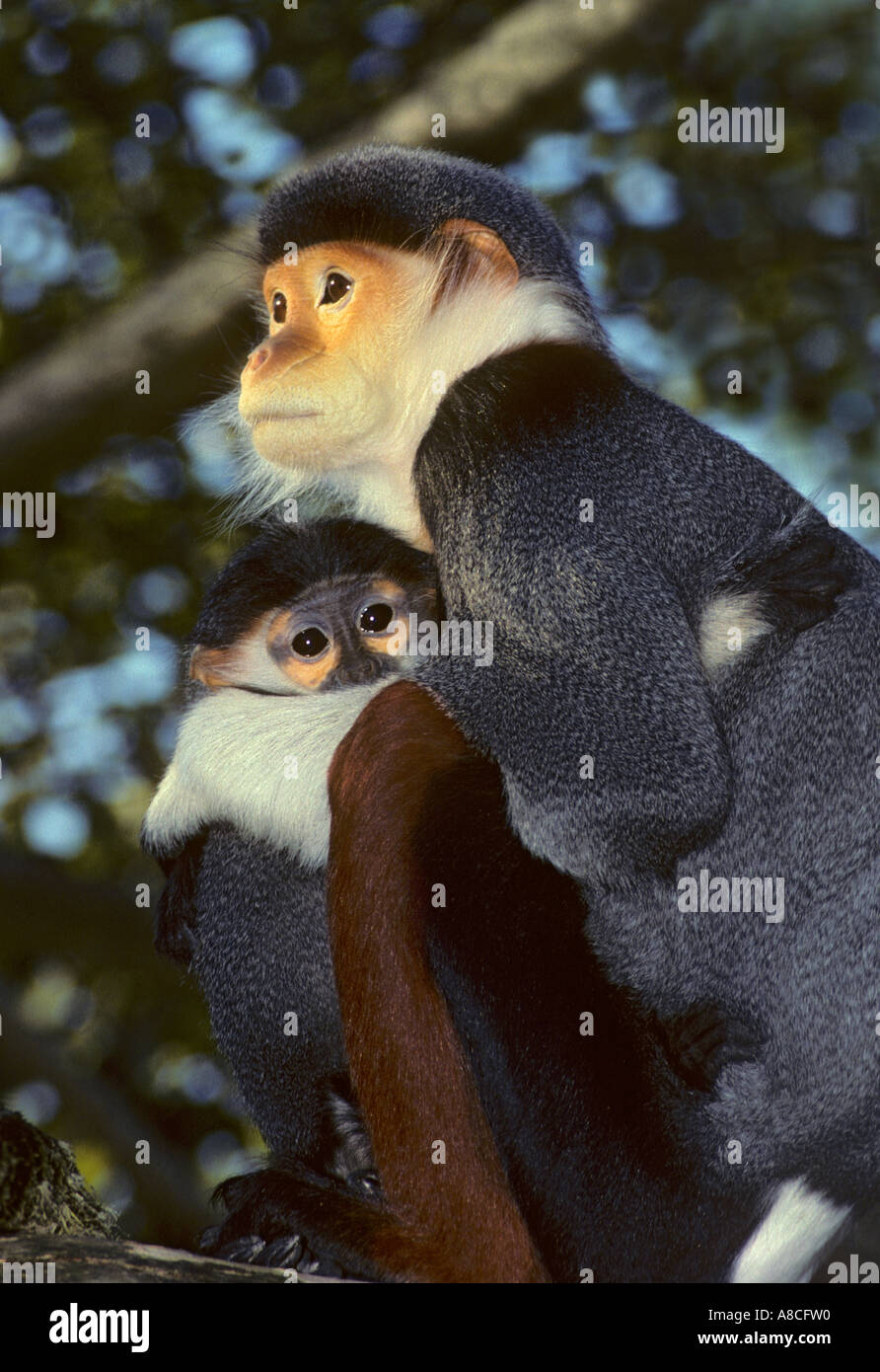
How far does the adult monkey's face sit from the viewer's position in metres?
3.32

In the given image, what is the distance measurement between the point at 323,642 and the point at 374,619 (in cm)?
14

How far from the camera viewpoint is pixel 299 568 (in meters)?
3.86

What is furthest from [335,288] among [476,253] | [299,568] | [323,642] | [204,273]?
[204,273]

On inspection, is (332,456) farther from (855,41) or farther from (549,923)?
(855,41)

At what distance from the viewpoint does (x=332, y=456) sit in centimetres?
341

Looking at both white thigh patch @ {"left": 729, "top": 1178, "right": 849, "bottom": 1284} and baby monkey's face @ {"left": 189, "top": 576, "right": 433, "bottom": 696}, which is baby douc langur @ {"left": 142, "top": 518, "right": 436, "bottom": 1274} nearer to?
baby monkey's face @ {"left": 189, "top": 576, "right": 433, "bottom": 696}

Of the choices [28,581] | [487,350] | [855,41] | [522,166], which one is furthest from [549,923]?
[855,41]

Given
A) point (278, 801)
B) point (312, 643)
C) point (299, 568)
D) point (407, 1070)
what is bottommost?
point (407, 1070)

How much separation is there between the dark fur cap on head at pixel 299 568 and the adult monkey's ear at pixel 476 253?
0.69m

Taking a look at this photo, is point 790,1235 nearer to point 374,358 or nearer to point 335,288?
point 374,358

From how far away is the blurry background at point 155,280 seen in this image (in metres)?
5.49

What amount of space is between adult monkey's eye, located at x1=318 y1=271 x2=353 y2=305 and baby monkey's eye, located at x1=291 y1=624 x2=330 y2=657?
0.80 m

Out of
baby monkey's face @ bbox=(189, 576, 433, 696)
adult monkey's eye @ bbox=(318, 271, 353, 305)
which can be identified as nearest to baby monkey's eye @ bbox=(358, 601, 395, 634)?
baby monkey's face @ bbox=(189, 576, 433, 696)

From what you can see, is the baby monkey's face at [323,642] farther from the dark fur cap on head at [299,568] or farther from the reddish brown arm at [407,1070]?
the reddish brown arm at [407,1070]
